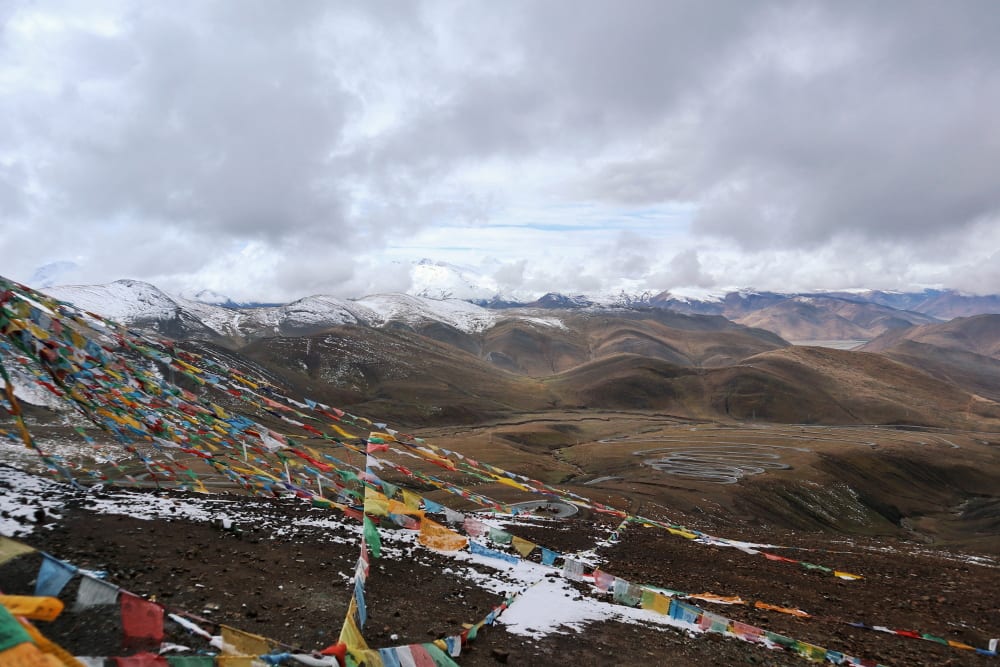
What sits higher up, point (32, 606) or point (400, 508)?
point (32, 606)

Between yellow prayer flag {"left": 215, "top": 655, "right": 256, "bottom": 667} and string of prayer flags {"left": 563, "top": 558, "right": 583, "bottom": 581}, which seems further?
string of prayer flags {"left": 563, "top": 558, "right": 583, "bottom": 581}

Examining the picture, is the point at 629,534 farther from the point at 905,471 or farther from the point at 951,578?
the point at 905,471

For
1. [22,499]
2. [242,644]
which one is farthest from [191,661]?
[22,499]

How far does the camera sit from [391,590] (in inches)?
409

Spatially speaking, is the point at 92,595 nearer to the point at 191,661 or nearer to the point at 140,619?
the point at 140,619

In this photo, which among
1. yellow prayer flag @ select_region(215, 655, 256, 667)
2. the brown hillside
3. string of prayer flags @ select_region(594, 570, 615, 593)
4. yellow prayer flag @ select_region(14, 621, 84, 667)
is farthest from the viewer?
the brown hillside

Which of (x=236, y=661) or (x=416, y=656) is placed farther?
(x=416, y=656)

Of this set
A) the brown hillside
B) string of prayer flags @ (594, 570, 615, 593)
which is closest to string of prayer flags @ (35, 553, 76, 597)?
string of prayer flags @ (594, 570, 615, 593)

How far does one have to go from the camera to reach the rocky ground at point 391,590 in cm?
822

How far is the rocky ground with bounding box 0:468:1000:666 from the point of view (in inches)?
324

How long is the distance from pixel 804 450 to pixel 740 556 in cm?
8156

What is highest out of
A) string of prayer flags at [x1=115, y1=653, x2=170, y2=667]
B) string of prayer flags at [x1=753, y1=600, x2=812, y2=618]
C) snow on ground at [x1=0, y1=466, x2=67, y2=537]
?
string of prayer flags at [x1=115, y1=653, x2=170, y2=667]

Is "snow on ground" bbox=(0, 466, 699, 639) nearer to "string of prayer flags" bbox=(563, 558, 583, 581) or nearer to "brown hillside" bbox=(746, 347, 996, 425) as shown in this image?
"string of prayer flags" bbox=(563, 558, 583, 581)

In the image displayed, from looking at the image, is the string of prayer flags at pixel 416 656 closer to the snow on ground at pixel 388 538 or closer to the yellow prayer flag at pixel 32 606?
the snow on ground at pixel 388 538
